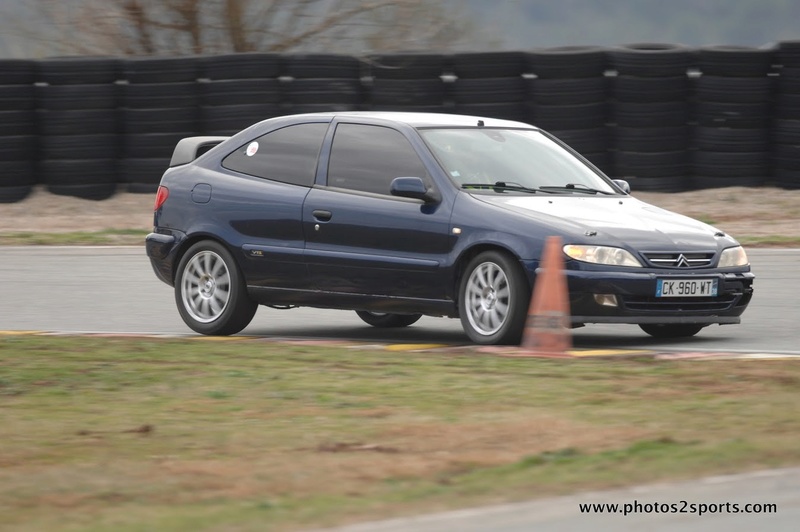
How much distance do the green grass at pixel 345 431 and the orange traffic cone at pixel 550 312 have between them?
22cm

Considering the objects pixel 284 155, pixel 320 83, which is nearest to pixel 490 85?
pixel 320 83

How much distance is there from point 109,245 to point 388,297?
9024 mm

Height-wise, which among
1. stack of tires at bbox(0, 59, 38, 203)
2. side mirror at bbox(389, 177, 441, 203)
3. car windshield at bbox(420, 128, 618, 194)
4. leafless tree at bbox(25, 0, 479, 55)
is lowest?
side mirror at bbox(389, 177, 441, 203)

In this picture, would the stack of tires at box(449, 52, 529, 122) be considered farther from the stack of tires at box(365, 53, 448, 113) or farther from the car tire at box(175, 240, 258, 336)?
the car tire at box(175, 240, 258, 336)

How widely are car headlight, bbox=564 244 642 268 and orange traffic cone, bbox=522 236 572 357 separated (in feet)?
1.04

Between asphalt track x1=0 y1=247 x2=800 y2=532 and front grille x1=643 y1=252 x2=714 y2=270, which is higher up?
front grille x1=643 y1=252 x2=714 y2=270

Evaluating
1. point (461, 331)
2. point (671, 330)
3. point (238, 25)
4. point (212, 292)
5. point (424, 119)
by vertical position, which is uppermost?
point (238, 25)

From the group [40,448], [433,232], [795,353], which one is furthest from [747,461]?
[433,232]

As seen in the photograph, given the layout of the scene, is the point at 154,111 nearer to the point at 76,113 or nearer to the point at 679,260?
the point at 76,113

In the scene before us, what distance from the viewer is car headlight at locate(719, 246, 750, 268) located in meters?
9.96

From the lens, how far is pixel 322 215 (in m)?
10.6

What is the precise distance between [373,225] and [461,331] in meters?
1.47

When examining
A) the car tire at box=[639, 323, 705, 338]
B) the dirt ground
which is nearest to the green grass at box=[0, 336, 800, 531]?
the car tire at box=[639, 323, 705, 338]

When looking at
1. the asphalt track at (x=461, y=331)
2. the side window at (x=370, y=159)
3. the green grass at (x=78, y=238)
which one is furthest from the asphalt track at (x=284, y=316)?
the green grass at (x=78, y=238)
